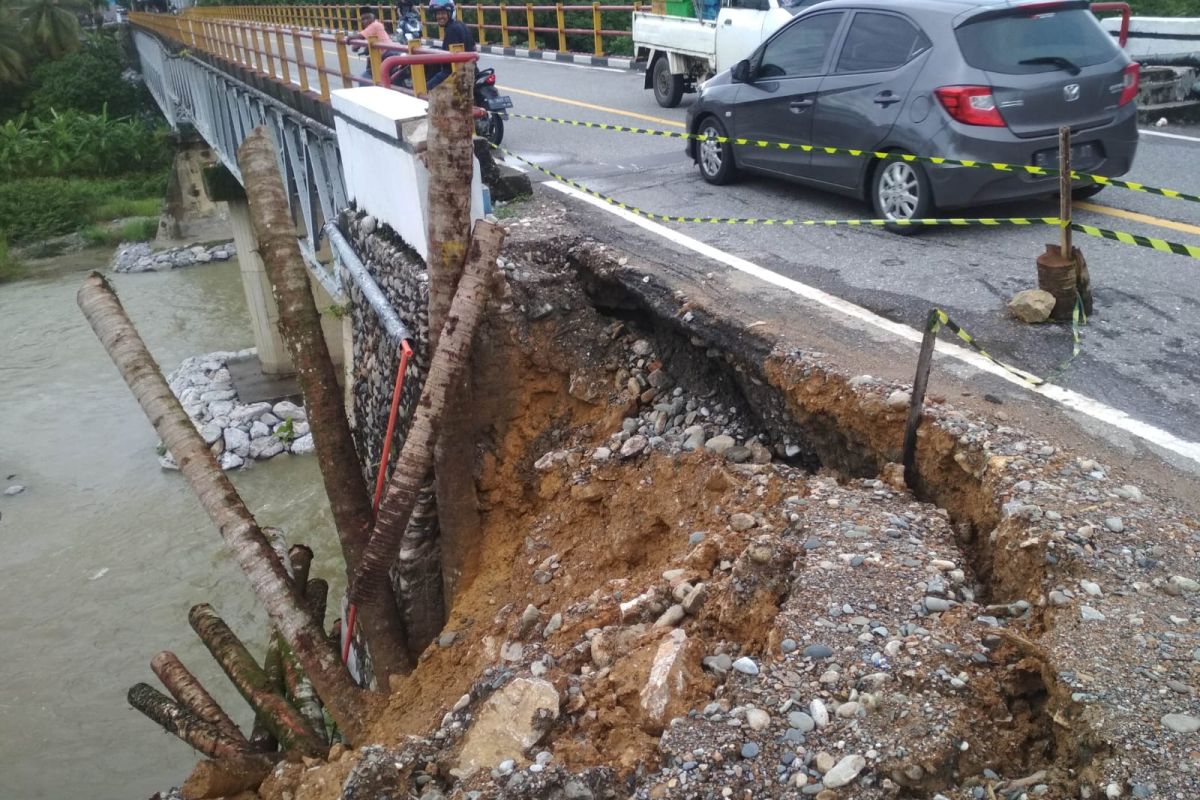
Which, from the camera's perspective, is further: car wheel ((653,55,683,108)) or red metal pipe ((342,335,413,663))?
car wheel ((653,55,683,108))

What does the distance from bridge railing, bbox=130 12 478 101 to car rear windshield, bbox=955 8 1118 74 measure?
12.4 feet

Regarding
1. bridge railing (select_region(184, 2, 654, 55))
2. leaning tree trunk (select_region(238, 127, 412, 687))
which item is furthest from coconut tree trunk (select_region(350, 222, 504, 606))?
bridge railing (select_region(184, 2, 654, 55))

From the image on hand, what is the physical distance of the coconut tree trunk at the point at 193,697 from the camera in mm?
5410

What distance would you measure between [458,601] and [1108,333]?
3.95 meters

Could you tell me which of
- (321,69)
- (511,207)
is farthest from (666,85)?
(511,207)

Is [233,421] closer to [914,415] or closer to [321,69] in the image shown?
[321,69]

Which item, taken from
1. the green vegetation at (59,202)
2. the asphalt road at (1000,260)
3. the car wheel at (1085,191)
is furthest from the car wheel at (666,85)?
the green vegetation at (59,202)

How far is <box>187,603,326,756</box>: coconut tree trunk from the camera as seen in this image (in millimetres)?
5207

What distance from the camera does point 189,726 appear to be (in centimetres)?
Result: 533

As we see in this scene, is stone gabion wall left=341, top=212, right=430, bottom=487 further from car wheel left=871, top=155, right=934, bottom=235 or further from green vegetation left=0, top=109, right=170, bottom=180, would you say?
green vegetation left=0, top=109, right=170, bottom=180

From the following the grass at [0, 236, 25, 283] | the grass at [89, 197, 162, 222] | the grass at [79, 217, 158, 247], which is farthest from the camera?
the grass at [89, 197, 162, 222]

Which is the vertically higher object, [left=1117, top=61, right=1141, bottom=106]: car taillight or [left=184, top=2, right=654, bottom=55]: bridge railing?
[left=184, top=2, right=654, bottom=55]: bridge railing

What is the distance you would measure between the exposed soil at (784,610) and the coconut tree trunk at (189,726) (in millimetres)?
494

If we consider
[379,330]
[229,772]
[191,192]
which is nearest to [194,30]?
[191,192]
